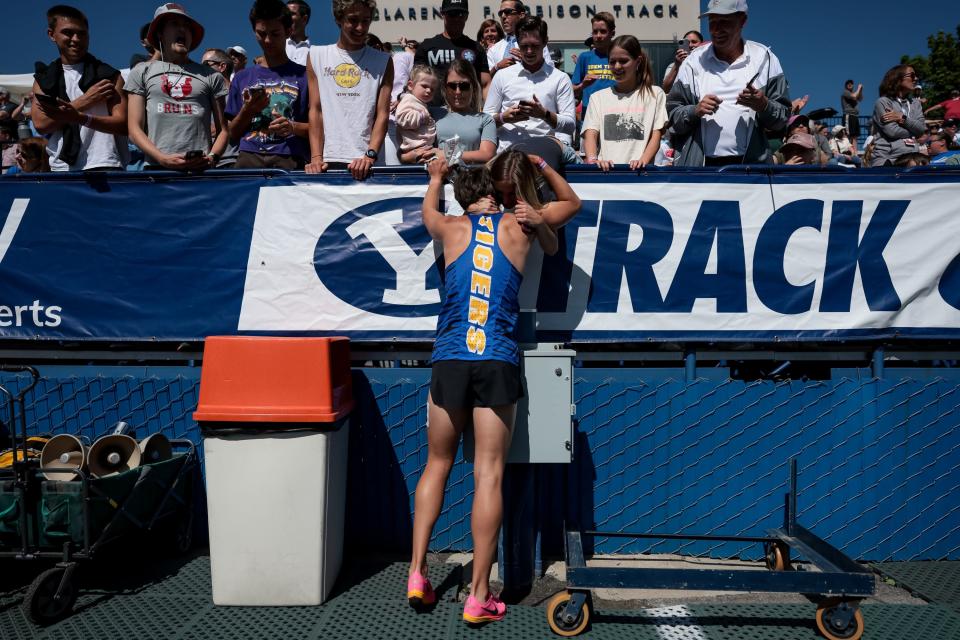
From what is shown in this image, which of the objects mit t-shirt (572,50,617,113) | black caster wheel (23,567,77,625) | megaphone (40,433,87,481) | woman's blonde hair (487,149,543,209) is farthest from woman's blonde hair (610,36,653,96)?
black caster wheel (23,567,77,625)

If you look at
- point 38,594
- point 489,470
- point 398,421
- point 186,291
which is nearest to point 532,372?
point 489,470

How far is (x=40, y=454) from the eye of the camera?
4.22 meters

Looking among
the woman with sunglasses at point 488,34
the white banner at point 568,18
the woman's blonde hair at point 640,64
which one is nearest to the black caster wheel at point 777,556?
the woman's blonde hair at point 640,64

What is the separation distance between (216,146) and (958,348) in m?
5.26

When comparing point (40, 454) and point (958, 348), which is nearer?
point (40, 454)

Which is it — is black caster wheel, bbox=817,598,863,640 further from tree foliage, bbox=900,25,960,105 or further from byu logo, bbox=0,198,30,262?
tree foliage, bbox=900,25,960,105

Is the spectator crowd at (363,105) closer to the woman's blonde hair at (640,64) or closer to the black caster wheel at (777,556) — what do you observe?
the woman's blonde hair at (640,64)

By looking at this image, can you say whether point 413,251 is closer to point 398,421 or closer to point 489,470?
point 398,421

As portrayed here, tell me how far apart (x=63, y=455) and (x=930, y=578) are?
5.11 m

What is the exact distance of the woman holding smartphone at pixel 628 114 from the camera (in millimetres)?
5465

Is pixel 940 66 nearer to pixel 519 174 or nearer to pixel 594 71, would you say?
pixel 594 71

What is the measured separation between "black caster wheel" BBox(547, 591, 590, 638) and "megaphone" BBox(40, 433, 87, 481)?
8.90 feet

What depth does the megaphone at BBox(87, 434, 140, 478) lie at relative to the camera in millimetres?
4184

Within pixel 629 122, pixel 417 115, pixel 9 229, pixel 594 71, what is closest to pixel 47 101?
pixel 9 229
